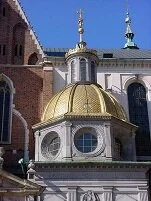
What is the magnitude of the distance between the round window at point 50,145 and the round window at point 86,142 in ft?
4.08

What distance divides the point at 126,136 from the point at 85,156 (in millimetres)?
3267

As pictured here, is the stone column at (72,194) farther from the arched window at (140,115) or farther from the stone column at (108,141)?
the arched window at (140,115)

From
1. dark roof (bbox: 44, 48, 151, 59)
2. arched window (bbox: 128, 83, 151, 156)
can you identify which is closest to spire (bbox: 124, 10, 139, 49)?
dark roof (bbox: 44, 48, 151, 59)

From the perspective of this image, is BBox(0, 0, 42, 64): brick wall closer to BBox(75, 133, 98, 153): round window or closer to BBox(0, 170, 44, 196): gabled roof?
BBox(75, 133, 98, 153): round window

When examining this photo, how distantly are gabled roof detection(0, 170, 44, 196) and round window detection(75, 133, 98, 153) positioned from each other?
13.7 feet

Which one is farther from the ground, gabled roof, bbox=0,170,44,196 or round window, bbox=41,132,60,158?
round window, bbox=41,132,60,158

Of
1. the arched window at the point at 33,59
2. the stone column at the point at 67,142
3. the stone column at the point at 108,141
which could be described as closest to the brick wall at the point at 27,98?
the arched window at the point at 33,59

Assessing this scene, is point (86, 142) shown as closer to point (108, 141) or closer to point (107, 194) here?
point (108, 141)

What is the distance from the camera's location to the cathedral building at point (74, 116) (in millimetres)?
24031

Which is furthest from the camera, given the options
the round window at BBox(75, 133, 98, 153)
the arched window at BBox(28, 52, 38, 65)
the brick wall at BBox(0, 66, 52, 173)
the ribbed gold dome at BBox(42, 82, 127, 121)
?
the arched window at BBox(28, 52, 38, 65)

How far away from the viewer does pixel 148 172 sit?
26.9 meters

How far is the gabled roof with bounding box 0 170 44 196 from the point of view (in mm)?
21844

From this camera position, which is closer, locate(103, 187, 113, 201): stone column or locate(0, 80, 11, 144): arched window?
locate(103, 187, 113, 201): stone column

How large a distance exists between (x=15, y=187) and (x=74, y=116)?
5.89 meters
